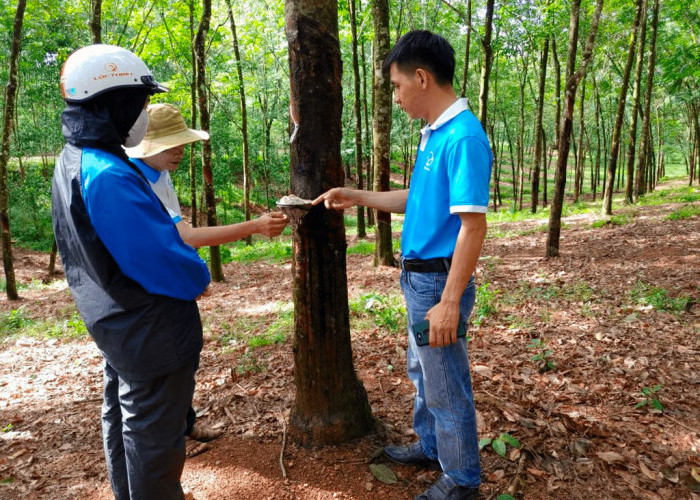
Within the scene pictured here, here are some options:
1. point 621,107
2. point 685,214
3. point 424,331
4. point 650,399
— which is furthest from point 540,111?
point 424,331

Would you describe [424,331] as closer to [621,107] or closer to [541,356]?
[541,356]

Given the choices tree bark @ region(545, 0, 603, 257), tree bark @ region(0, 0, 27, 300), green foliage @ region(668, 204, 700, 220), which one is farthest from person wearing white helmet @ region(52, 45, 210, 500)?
green foliage @ region(668, 204, 700, 220)

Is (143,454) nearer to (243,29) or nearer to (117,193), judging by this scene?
(117,193)

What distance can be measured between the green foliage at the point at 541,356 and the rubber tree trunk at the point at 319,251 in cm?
208

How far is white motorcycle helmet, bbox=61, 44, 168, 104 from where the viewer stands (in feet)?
6.11

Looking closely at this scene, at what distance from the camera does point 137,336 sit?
6.31 feet

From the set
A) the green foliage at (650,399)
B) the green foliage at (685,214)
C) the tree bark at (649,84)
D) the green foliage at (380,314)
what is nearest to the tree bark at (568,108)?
the green foliage at (380,314)

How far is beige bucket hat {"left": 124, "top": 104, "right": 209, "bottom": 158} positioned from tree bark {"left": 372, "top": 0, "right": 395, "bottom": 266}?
4604 millimetres

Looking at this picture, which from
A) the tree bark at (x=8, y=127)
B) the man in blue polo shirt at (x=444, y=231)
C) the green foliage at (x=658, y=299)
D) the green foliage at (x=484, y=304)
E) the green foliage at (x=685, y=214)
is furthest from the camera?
the green foliage at (x=685, y=214)

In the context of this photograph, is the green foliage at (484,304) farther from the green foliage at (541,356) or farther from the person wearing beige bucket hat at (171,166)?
the person wearing beige bucket hat at (171,166)

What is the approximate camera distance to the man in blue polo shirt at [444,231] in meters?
2.13

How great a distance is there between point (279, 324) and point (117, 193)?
4.61 metres

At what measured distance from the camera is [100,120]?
1910mm

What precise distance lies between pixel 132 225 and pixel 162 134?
1398 millimetres
